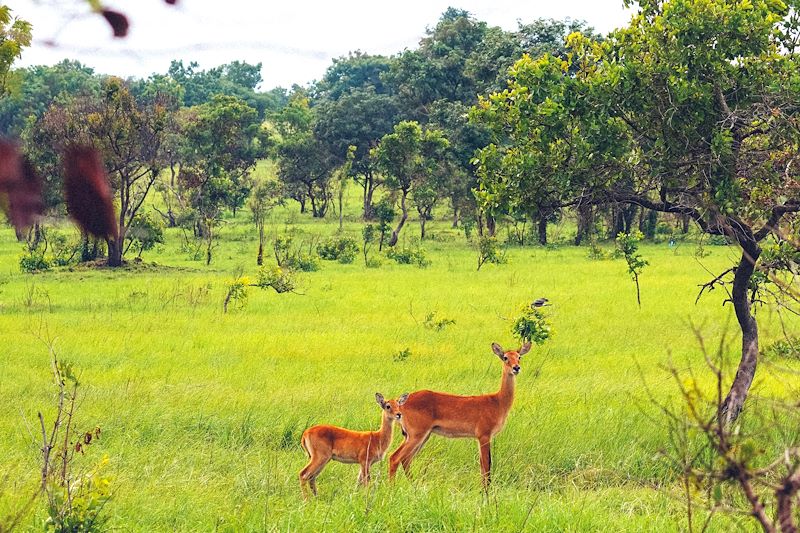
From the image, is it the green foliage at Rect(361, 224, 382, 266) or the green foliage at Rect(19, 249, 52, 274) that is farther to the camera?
the green foliage at Rect(361, 224, 382, 266)

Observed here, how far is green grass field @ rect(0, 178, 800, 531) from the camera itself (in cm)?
562

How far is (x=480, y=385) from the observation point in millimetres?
10281

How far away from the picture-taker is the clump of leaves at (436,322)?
14.6 metres

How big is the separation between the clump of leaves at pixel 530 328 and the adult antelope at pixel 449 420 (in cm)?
509

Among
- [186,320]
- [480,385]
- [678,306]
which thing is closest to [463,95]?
[678,306]

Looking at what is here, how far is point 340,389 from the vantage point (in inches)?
392

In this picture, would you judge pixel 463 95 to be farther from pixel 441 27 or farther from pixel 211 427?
pixel 211 427

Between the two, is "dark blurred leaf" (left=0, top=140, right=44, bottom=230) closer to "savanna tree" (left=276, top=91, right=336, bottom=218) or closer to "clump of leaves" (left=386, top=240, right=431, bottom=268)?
"clump of leaves" (left=386, top=240, right=431, bottom=268)

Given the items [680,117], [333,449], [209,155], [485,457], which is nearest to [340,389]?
[485,457]

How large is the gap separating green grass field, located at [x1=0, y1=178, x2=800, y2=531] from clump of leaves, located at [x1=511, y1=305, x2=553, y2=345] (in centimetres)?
32

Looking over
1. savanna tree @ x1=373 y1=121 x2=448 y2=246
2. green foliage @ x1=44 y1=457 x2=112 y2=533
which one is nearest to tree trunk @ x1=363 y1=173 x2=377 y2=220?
savanna tree @ x1=373 y1=121 x2=448 y2=246

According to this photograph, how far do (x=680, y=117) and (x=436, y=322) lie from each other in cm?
741

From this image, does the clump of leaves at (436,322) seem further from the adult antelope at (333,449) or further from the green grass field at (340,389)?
the adult antelope at (333,449)

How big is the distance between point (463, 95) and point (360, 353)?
2865 centimetres
